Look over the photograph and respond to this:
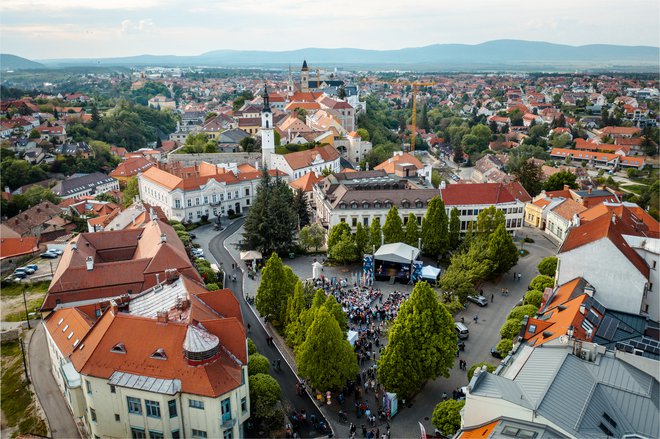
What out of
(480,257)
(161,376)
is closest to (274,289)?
(161,376)

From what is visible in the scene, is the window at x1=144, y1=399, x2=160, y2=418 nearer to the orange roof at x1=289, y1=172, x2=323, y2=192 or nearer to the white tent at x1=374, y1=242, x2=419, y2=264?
the white tent at x1=374, y1=242, x2=419, y2=264

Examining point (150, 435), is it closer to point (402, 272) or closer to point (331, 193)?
point (402, 272)

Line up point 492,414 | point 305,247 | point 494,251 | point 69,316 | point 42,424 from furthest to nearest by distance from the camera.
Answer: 1. point 305,247
2. point 494,251
3. point 69,316
4. point 42,424
5. point 492,414

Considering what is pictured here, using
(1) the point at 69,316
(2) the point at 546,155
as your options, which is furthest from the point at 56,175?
(2) the point at 546,155

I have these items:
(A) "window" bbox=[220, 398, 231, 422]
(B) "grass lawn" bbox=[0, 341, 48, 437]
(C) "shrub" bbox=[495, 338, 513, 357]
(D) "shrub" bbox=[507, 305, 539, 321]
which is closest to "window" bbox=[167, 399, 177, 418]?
(A) "window" bbox=[220, 398, 231, 422]

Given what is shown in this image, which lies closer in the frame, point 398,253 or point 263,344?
point 263,344

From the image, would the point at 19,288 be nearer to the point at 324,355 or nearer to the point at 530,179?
the point at 324,355

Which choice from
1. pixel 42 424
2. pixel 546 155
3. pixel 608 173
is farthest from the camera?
pixel 546 155
